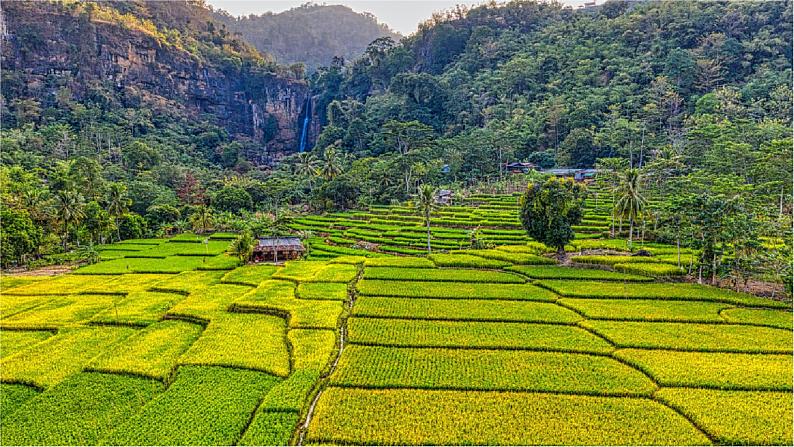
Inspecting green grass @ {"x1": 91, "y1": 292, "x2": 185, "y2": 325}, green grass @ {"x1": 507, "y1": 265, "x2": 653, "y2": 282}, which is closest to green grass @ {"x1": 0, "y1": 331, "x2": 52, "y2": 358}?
green grass @ {"x1": 91, "y1": 292, "x2": 185, "y2": 325}

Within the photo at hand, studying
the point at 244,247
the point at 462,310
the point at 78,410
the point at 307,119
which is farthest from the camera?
the point at 307,119

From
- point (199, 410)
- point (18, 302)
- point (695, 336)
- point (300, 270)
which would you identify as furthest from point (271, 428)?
point (18, 302)

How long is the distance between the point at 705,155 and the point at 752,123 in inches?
350

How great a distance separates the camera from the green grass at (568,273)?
31.3 m

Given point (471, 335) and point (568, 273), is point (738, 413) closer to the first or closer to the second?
point (471, 335)

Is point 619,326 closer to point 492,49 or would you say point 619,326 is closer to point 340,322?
point 340,322

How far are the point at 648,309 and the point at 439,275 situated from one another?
12.9m

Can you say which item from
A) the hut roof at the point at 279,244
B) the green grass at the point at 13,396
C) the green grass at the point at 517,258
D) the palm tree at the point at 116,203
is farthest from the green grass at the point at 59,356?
the palm tree at the point at 116,203

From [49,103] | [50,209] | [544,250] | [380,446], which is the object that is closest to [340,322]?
[380,446]

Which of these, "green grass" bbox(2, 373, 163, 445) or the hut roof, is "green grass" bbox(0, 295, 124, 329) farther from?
the hut roof

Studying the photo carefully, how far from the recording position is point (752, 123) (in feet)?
181

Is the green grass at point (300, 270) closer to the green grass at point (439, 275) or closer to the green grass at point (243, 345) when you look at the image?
the green grass at point (439, 275)

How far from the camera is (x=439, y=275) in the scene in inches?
1281

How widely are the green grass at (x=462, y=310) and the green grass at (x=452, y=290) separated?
2.38ft
